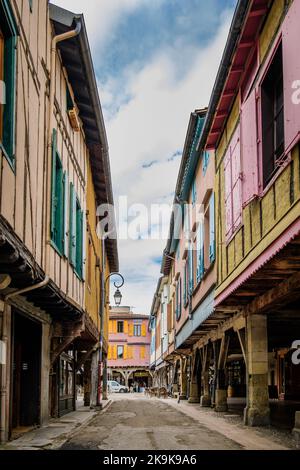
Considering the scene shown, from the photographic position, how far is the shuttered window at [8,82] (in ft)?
28.1

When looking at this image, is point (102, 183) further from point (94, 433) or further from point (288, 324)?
point (94, 433)

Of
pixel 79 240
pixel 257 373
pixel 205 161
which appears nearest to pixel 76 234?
pixel 79 240

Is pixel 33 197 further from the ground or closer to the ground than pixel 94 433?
further from the ground

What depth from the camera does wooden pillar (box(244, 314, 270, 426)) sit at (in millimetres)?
14266

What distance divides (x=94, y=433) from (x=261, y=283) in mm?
4612

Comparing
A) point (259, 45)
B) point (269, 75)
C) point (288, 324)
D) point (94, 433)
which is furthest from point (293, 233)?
point (288, 324)

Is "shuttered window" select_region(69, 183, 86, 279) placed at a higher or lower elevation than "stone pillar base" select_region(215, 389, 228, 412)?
higher

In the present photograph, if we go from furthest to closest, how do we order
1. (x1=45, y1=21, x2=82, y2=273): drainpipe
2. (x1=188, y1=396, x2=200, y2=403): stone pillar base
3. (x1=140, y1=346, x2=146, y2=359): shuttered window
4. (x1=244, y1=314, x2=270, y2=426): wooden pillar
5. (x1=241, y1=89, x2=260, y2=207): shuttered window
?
1. (x1=140, y1=346, x2=146, y2=359): shuttered window
2. (x1=188, y1=396, x2=200, y2=403): stone pillar base
3. (x1=244, y1=314, x2=270, y2=426): wooden pillar
4. (x1=45, y1=21, x2=82, y2=273): drainpipe
5. (x1=241, y1=89, x2=260, y2=207): shuttered window

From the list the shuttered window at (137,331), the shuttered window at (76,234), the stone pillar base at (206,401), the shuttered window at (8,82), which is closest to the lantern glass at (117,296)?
the stone pillar base at (206,401)

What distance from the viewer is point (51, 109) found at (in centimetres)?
1224

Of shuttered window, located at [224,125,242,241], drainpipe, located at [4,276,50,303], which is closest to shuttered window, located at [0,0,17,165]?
drainpipe, located at [4,276,50,303]

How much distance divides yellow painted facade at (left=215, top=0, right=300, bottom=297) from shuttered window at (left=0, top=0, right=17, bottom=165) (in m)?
3.56

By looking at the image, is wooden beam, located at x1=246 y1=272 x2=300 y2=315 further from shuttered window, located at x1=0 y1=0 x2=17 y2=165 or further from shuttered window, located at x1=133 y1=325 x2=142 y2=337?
shuttered window, located at x1=133 y1=325 x2=142 y2=337

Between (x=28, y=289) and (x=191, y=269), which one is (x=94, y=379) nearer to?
(x=191, y=269)
